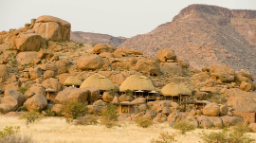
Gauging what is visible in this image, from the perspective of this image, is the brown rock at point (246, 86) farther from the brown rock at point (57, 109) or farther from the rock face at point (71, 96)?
the brown rock at point (57, 109)

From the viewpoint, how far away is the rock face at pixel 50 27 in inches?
1638

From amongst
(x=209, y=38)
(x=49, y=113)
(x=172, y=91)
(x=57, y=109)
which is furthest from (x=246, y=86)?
(x=209, y=38)

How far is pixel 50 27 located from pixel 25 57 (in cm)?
754

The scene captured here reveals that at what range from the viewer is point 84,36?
412 ft

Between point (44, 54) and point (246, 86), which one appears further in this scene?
point (44, 54)

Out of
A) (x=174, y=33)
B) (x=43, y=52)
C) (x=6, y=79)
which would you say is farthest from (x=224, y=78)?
(x=174, y=33)

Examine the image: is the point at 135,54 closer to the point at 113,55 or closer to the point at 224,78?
the point at 113,55

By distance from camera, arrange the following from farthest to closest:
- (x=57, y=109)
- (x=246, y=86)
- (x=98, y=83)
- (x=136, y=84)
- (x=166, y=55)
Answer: (x=166, y=55), (x=246, y=86), (x=136, y=84), (x=98, y=83), (x=57, y=109)

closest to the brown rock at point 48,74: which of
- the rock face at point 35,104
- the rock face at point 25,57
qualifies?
the rock face at point 25,57

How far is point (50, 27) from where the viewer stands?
41.7 m

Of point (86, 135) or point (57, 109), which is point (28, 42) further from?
point (86, 135)

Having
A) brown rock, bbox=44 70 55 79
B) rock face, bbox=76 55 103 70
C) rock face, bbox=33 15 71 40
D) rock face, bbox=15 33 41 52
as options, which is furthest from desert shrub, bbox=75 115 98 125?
rock face, bbox=33 15 71 40

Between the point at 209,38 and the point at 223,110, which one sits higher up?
the point at 209,38

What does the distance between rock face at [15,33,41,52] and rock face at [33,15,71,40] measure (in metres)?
3.36
